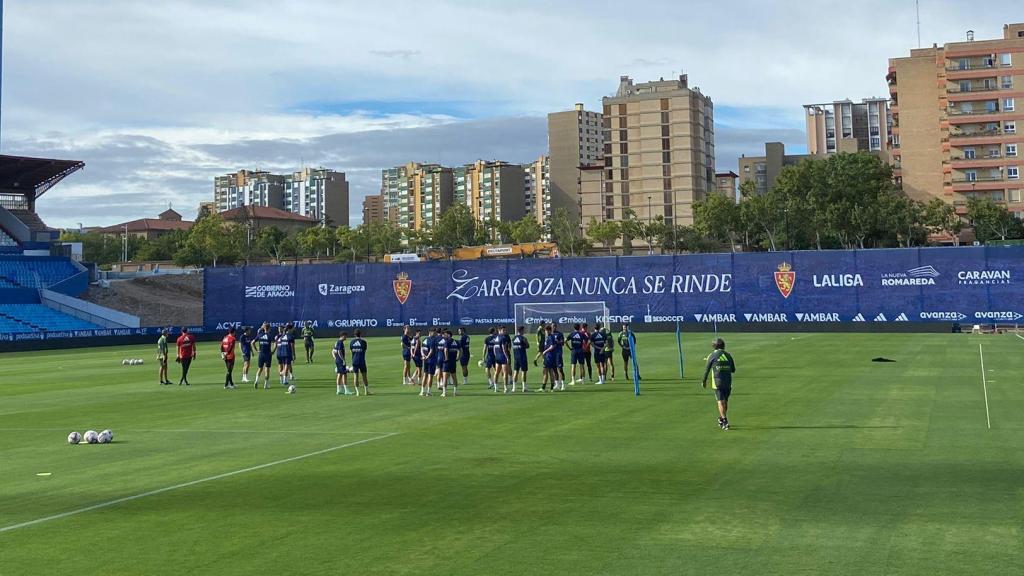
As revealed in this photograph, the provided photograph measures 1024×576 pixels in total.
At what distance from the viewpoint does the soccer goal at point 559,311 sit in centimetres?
6752

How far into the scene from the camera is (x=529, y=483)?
14.9 m

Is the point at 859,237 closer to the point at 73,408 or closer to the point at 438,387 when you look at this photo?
Result: the point at 438,387

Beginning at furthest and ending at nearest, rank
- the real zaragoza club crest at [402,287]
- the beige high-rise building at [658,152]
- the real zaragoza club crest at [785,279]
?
the beige high-rise building at [658,152] < the real zaragoza club crest at [402,287] < the real zaragoza club crest at [785,279]

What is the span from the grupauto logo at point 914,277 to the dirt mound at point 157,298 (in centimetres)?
6267

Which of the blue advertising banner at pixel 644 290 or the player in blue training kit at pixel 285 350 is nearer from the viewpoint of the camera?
the player in blue training kit at pixel 285 350

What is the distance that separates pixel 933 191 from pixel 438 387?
107 metres

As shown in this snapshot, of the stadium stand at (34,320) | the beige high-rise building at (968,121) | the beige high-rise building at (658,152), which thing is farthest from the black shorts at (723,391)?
the beige high-rise building at (658,152)

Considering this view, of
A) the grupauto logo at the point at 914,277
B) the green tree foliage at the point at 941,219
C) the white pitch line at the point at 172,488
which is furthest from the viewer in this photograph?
the green tree foliage at the point at 941,219

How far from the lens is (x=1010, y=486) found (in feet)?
45.9

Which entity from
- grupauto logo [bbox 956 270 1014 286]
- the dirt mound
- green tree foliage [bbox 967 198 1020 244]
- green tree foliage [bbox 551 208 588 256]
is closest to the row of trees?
green tree foliage [bbox 551 208 588 256]

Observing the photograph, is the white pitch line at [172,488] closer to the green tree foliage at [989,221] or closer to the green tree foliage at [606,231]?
the green tree foliage at [989,221]

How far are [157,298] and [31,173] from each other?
1730cm

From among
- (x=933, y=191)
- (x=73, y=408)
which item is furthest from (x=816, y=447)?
(x=933, y=191)

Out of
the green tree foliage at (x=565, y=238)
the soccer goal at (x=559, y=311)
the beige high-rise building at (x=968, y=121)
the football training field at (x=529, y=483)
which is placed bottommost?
the football training field at (x=529, y=483)
